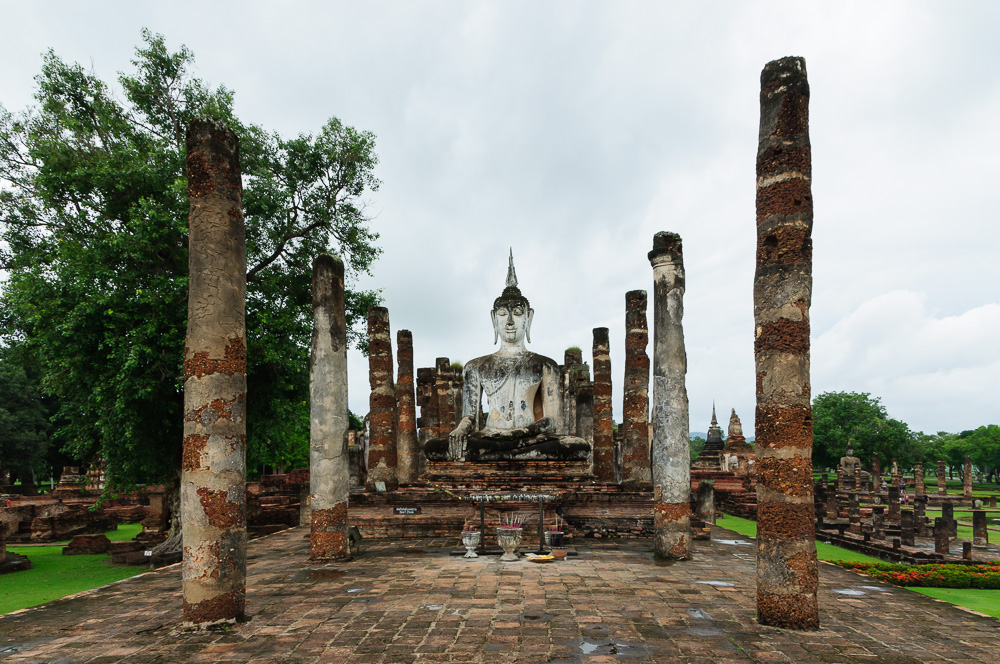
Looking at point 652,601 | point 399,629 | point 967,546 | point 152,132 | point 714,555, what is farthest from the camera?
point 152,132

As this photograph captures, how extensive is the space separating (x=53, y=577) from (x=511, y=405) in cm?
1046

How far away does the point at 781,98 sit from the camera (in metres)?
6.48

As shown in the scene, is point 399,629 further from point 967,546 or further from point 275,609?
point 967,546

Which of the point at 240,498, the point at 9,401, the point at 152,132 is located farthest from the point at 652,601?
the point at 9,401

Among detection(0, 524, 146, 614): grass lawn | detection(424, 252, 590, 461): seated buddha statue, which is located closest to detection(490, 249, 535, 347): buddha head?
detection(424, 252, 590, 461): seated buddha statue

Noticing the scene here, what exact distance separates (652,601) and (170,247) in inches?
434

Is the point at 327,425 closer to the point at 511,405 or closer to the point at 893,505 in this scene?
the point at 511,405

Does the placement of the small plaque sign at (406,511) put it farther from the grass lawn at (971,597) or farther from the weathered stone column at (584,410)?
the weathered stone column at (584,410)

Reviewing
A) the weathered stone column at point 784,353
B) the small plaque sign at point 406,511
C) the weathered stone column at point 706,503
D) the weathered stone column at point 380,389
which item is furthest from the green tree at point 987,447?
the weathered stone column at point 784,353

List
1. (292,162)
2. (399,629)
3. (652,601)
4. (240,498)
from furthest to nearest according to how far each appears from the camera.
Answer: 1. (292,162)
2. (652,601)
3. (240,498)
4. (399,629)

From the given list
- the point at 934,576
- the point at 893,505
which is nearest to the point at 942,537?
the point at 934,576

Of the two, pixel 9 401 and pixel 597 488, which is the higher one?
pixel 9 401

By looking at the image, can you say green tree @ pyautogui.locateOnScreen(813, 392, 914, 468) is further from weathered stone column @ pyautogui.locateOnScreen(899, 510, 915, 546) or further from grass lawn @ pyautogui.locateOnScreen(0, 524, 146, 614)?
grass lawn @ pyautogui.locateOnScreen(0, 524, 146, 614)

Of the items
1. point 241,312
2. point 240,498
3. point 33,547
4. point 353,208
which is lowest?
point 33,547
